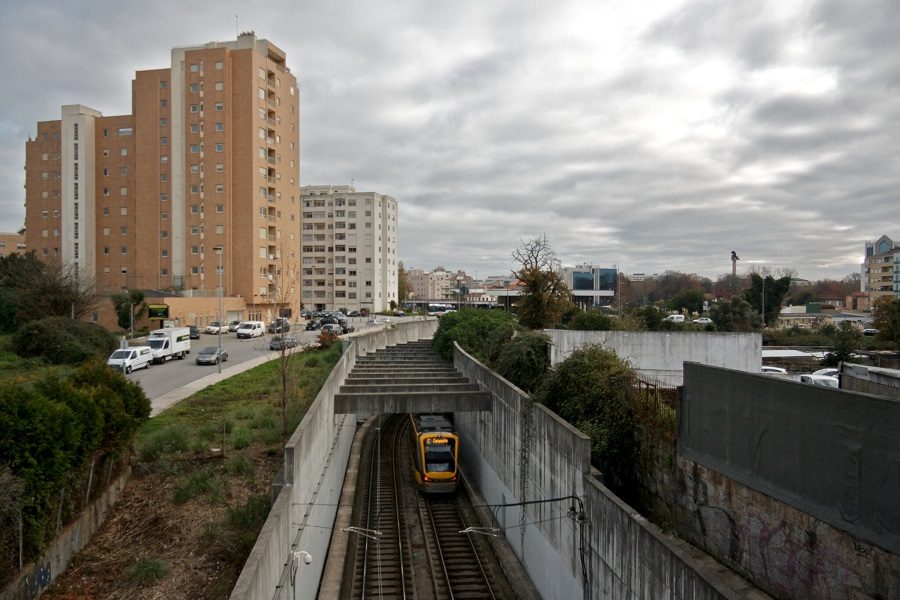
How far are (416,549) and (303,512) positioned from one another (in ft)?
20.2

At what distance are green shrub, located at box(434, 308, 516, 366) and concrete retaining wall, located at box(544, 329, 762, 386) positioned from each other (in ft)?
22.8

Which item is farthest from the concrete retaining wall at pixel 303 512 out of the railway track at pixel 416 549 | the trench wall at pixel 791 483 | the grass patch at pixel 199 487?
the trench wall at pixel 791 483

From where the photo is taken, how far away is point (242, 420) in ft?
71.8

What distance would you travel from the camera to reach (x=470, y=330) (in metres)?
32.8

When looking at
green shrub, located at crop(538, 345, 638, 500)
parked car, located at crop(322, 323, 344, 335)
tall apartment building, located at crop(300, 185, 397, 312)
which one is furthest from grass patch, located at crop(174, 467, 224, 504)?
tall apartment building, located at crop(300, 185, 397, 312)

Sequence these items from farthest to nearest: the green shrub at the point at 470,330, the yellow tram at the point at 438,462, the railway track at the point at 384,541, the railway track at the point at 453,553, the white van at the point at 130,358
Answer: the white van at the point at 130,358, the green shrub at the point at 470,330, the yellow tram at the point at 438,462, the railway track at the point at 384,541, the railway track at the point at 453,553

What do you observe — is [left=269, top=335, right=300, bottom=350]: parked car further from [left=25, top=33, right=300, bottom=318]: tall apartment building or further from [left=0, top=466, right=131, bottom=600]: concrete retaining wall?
[left=25, top=33, right=300, bottom=318]: tall apartment building

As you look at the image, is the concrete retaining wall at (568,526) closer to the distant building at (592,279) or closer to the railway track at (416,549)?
the railway track at (416,549)

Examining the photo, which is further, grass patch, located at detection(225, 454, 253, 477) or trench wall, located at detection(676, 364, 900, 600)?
grass patch, located at detection(225, 454, 253, 477)

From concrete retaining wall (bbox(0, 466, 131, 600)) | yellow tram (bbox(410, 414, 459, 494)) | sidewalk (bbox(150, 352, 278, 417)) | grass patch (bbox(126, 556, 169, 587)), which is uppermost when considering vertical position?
sidewalk (bbox(150, 352, 278, 417))

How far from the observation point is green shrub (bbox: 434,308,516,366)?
3047 centimetres

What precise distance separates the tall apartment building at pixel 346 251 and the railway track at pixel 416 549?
247 ft

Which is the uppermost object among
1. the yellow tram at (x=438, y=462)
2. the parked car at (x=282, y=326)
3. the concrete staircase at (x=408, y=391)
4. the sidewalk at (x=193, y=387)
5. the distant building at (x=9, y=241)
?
the distant building at (x=9, y=241)

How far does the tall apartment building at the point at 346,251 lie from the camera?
9950cm
